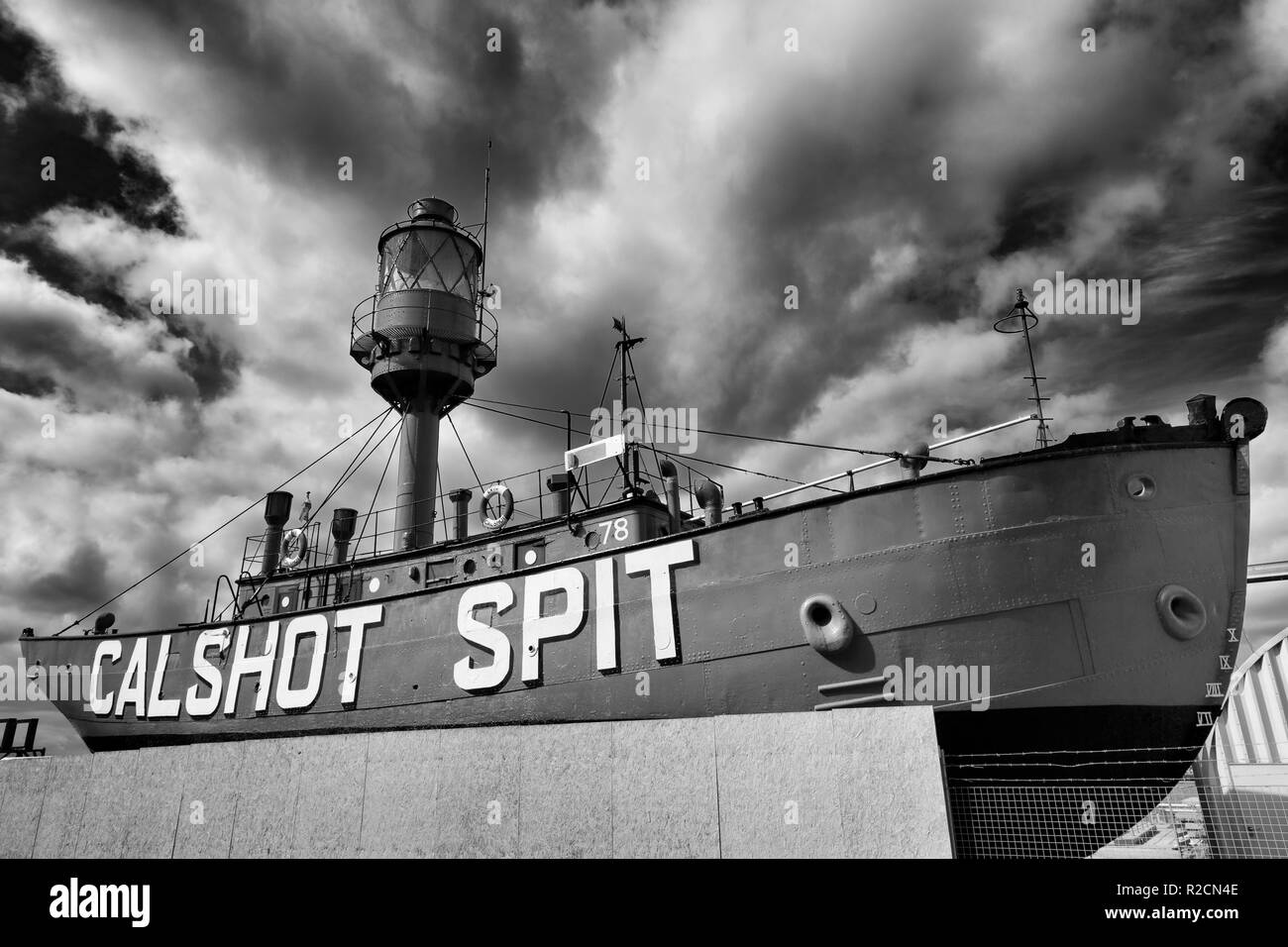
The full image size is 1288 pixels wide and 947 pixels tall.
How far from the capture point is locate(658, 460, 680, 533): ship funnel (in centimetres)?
1359

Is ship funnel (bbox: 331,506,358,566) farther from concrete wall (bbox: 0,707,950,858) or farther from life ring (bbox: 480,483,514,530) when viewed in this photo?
concrete wall (bbox: 0,707,950,858)

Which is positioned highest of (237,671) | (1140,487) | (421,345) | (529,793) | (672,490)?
(421,345)

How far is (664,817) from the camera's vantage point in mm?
8141

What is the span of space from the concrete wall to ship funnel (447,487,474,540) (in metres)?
7.03

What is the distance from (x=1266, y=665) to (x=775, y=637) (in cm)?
1030

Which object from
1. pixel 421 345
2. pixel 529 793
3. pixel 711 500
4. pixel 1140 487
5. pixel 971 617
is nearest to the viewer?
pixel 529 793

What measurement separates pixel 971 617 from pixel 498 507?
31.0 feet

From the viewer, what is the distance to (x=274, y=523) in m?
21.6

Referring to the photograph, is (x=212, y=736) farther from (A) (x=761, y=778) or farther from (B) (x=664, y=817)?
(A) (x=761, y=778)

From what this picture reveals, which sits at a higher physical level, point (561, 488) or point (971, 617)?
point (561, 488)

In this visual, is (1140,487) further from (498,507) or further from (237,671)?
(237,671)

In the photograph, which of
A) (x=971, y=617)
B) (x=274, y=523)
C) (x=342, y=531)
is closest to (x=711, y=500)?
(x=971, y=617)
